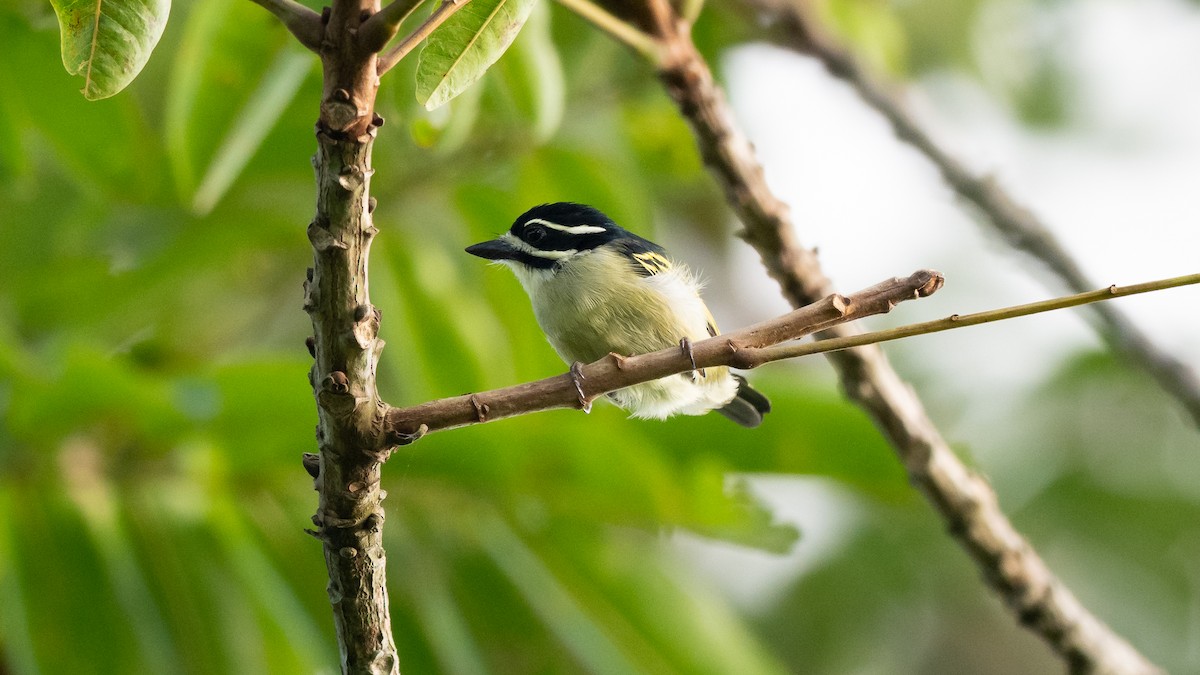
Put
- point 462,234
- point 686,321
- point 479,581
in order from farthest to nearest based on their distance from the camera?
point 462,234
point 479,581
point 686,321

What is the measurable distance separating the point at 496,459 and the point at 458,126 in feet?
3.49

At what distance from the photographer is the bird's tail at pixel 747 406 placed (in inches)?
108

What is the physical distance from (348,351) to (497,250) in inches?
42.2

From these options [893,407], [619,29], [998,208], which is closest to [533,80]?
[619,29]

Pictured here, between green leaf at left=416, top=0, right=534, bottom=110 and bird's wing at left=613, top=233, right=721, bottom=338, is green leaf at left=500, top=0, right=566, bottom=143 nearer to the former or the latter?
bird's wing at left=613, top=233, right=721, bottom=338

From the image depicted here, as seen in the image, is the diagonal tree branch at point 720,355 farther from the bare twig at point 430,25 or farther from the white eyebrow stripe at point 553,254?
the white eyebrow stripe at point 553,254

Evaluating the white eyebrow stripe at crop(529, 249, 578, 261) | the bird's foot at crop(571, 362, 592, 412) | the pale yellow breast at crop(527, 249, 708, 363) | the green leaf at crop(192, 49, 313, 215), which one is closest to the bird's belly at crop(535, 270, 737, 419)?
the pale yellow breast at crop(527, 249, 708, 363)

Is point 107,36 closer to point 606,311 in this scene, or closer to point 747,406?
point 606,311

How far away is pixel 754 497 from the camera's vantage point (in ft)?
8.63

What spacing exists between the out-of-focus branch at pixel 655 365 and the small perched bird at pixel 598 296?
80cm

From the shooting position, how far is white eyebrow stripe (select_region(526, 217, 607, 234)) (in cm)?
243

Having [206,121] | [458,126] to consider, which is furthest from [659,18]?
[206,121]

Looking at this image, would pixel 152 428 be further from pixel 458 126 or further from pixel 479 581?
pixel 458 126

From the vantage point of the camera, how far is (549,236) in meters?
→ 2.52
